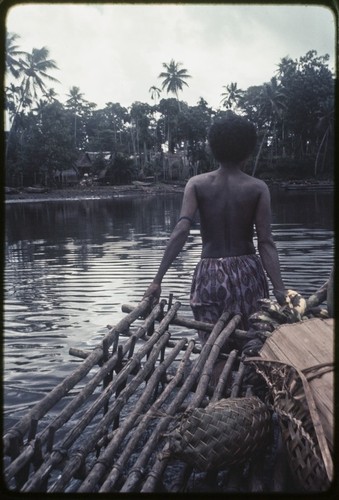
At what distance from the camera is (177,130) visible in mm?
46438

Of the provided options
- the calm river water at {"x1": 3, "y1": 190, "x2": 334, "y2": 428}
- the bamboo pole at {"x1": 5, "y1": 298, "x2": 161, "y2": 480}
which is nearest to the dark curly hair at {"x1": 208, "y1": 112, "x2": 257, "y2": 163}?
the bamboo pole at {"x1": 5, "y1": 298, "x2": 161, "y2": 480}

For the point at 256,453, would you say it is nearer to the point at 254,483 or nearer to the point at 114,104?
the point at 254,483

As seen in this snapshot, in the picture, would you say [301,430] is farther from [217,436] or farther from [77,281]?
[77,281]

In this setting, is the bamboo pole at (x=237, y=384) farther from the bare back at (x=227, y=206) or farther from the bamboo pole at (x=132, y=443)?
the bare back at (x=227, y=206)

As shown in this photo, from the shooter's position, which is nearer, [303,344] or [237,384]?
[303,344]

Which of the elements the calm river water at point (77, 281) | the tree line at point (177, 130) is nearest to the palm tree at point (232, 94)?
the tree line at point (177, 130)

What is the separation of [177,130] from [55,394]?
4537 centimetres

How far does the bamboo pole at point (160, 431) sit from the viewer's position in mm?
1886

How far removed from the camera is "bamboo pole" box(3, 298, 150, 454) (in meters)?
2.11

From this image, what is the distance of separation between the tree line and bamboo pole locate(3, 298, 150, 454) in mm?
35867

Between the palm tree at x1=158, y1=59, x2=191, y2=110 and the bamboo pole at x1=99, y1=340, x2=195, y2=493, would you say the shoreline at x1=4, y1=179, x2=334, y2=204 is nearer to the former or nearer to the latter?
the palm tree at x1=158, y1=59, x2=191, y2=110

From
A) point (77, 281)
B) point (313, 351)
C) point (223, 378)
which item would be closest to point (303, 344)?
point (313, 351)

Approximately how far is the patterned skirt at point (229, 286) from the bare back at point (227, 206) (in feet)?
0.24

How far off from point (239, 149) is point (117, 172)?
42423 mm
